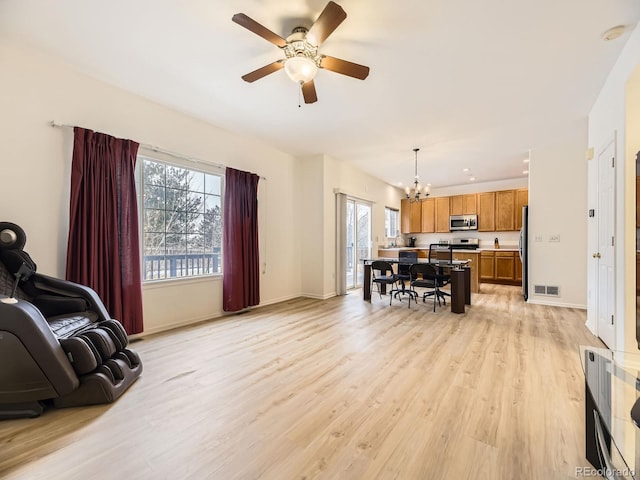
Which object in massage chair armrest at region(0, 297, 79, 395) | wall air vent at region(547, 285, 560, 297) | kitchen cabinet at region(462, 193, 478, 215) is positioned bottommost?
wall air vent at region(547, 285, 560, 297)

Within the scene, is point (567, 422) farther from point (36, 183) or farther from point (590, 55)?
point (36, 183)

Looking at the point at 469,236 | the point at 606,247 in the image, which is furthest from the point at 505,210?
the point at 606,247

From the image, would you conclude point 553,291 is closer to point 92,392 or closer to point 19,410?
point 92,392

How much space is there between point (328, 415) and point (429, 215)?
25.1 feet

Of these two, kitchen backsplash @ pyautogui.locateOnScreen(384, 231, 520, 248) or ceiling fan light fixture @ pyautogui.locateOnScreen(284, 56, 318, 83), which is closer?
ceiling fan light fixture @ pyautogui.locateOnScreen(284, 56, 318, 83)

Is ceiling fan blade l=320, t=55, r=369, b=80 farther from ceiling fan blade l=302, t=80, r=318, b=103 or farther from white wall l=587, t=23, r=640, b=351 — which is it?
white wall l=587, t=23, r=640, b=351

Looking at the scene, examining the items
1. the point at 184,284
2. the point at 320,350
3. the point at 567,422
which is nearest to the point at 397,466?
the point at 567,422

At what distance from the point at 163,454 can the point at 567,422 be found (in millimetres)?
2377

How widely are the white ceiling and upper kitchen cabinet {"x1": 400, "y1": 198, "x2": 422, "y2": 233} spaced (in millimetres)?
4465

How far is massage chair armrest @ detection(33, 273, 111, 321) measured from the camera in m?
2.34

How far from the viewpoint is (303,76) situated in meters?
2.25

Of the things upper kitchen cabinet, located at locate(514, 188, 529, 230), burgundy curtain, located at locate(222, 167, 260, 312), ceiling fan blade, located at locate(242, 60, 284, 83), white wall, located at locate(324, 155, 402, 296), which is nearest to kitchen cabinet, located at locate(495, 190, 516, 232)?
upper kitchen cabinet, located at locate(514, 188, 529, 230)

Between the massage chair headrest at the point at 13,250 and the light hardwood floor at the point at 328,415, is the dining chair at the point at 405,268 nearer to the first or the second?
the light hardwood floor at the point at 328,415

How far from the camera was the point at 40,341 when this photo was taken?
179 cm
